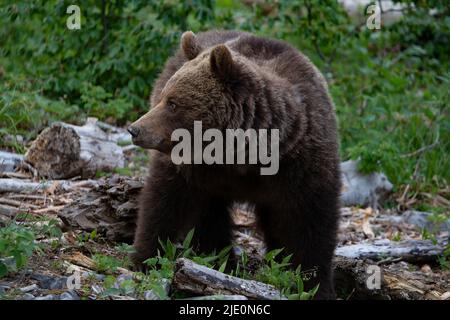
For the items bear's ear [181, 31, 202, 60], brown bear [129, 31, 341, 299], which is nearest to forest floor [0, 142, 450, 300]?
brown bear [129, 31, 341, 299]

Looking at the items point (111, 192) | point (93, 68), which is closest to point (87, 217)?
point (111, 192)

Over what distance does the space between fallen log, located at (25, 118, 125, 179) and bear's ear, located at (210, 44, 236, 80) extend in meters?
2.47

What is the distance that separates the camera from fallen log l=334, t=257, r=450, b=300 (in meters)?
5.80

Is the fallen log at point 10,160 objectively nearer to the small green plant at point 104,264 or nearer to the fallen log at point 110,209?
the fallen log at point 110,209

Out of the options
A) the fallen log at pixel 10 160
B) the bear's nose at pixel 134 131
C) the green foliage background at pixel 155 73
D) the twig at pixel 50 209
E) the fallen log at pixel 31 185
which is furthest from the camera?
the green foliage background at pixel 155 73

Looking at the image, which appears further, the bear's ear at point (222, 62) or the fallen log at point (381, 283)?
the fallen log at point (381, 283)

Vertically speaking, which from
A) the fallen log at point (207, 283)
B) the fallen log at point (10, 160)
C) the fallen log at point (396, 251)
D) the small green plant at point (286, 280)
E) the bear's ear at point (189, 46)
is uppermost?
the bear's ear at point (189, 46)

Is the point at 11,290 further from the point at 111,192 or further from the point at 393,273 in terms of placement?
the point at 393,273

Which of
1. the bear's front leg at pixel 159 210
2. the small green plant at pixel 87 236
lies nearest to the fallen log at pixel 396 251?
the bear's front leg at pixel 159 210

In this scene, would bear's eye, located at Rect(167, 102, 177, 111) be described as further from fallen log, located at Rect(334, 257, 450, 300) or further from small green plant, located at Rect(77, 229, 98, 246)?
fallen log, located at Rect(334, 257, 450, 300)

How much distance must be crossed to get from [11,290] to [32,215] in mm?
1591

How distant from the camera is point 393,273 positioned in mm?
6055

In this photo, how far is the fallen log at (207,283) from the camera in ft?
15.4

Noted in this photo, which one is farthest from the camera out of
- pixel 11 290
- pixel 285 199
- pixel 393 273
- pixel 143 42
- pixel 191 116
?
pixel 143 42
